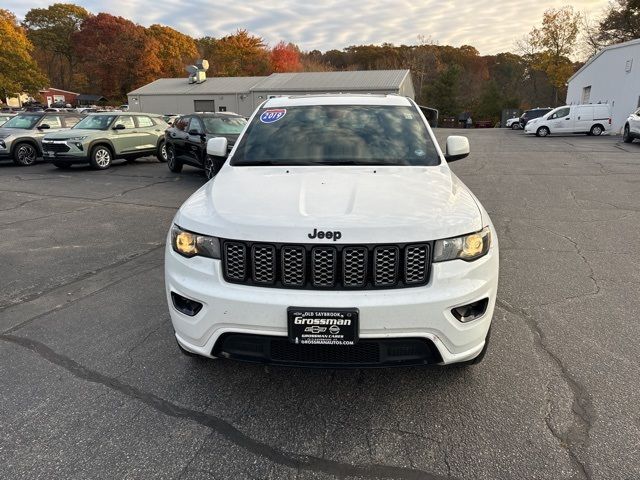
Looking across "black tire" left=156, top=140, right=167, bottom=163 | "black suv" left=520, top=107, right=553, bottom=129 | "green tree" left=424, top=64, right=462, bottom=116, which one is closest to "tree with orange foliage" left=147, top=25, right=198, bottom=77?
"green tree" left=424, top=64, right=462, bottom=116

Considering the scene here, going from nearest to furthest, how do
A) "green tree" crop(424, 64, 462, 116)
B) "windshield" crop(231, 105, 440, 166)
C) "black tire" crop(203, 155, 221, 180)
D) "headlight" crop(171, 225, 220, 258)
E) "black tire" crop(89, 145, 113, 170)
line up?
1. "headlight" crop(171, 225, 220, 258)
2. "windshield" crop(231, 105, 440, 166)
3. "black tire" crop(203, 155, 221, 180)
4. "black tire" crop(89, 145, 113, 170)
5. "green tree" crop(424, 64, 462, 116)

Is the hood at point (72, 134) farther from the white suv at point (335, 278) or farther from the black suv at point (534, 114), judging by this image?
the black suv at point (534, 114)

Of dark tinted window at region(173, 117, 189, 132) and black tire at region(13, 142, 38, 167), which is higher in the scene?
dark tinted window at region(173, 117, 189, 132)

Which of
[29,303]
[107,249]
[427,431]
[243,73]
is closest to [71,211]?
[107,249]

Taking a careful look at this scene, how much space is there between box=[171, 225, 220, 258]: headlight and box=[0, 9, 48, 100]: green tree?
6254cm

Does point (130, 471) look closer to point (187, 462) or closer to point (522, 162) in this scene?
point (187, 462)

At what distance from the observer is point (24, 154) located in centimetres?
1572

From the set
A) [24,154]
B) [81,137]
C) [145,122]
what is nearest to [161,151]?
[145,122]

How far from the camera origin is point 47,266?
546 centimetres

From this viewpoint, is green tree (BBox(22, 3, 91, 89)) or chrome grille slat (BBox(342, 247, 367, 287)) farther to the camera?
green tree (BBox(22, 3, 91, 89))

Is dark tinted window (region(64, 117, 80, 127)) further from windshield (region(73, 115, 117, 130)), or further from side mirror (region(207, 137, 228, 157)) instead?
side mirror (region(207, 137, 228, 157))

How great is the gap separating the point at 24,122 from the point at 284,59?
2241 inches

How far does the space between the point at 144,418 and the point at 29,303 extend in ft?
8.14

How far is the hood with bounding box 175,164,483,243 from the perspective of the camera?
7.95ft
